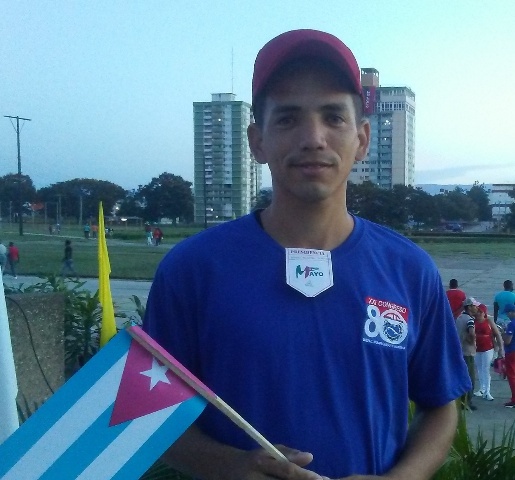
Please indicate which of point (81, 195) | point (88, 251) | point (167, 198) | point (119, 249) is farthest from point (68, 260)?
point (81, 195)

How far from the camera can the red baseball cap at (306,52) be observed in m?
1.59

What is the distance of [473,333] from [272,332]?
8.26 meters

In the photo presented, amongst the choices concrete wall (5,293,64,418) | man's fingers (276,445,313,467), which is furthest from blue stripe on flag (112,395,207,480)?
concrete wall (5,293,64,418)

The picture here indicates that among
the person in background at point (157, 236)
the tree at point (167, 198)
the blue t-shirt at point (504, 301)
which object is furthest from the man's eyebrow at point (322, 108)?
the tree at point (167, 198)

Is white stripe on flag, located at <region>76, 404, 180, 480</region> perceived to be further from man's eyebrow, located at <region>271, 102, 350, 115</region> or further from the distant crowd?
the distant crowd

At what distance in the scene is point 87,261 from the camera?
32219 mm

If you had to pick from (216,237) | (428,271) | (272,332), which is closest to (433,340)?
(428,271)

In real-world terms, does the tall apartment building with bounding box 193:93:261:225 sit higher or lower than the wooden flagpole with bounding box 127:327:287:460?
higher

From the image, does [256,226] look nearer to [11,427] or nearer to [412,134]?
[11,427]

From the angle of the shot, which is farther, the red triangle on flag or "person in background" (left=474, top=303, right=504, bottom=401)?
"person in background" (left=474, top=303, right=504, bottom=401)

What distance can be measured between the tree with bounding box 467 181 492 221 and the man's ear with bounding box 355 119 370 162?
211 ft

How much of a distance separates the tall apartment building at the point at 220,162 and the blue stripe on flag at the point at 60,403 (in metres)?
33.3

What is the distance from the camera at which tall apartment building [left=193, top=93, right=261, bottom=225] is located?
36406mm

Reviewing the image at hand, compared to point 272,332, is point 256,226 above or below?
above
